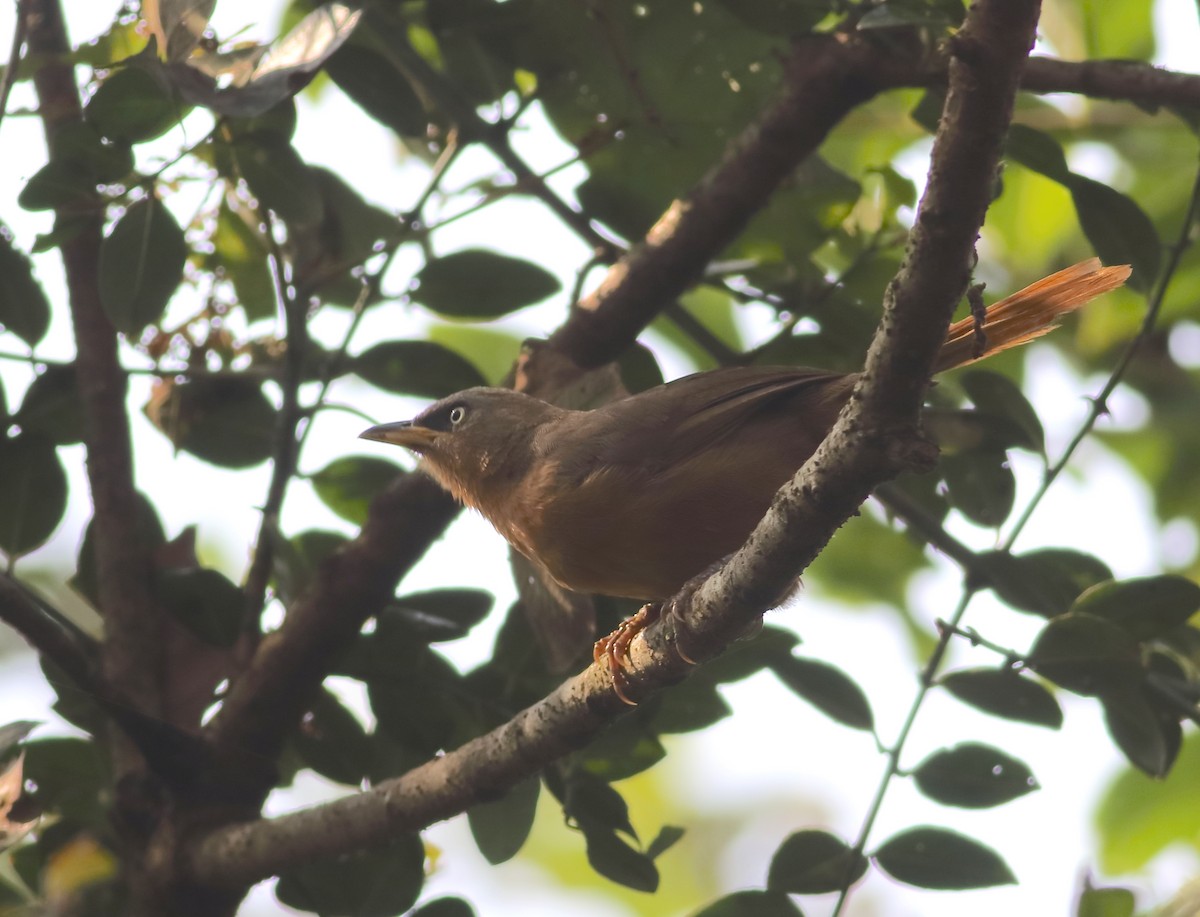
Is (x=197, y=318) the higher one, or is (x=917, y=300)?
(x=197, y=318)

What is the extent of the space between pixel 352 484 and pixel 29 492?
926 millimetres

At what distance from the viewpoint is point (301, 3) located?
12.4 feet

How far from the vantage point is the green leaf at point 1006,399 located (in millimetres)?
3314

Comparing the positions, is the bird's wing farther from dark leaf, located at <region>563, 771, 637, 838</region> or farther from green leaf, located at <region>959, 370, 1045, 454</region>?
dark leaf, located at <region>563, 771, 637, 838</region>

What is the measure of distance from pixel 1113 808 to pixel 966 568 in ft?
8.56

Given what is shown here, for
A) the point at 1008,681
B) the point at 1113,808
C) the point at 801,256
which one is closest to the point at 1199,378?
the point at 1113,808

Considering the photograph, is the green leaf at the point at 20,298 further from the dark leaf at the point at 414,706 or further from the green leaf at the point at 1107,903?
the green leaf at the point at 1107,903

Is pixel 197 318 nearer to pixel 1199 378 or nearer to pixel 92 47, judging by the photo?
pixel 92 47

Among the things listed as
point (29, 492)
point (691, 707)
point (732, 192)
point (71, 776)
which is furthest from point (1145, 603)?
point (29, 492)

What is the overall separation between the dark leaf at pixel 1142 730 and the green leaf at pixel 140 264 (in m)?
2.55

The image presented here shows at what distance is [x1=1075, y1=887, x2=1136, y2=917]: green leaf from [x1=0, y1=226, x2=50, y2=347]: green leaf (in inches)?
121

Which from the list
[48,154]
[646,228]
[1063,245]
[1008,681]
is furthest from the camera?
[1063,245]

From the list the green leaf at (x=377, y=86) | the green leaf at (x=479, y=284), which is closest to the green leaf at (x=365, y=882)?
the green leaf at (x=479, y=284)

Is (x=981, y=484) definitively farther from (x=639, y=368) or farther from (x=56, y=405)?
(x=56, y=405)
